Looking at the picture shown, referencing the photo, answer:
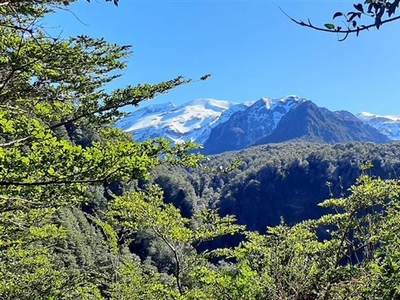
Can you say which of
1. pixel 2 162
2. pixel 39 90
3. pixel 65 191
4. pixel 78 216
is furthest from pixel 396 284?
pixel 78 216

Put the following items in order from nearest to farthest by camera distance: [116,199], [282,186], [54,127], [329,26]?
[329,26], [54,127], [116,199], [282,186]

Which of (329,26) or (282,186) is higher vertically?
(329,26)

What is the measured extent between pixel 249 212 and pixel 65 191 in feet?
349

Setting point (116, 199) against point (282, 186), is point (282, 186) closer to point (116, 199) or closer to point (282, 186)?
point (282, 186)

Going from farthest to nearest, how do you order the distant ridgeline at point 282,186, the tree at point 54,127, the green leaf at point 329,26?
the distant ridgeline at point 282,186, the tree at point 54,127, the green leaf at point 329,26

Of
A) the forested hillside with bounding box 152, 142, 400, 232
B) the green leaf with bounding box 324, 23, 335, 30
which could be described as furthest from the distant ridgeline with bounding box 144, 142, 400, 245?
the green leaf with bounding box 324, 23, 335, 30

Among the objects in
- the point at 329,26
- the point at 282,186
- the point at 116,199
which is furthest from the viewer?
the point at 282,186

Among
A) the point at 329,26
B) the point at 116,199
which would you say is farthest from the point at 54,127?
the point at 116,199

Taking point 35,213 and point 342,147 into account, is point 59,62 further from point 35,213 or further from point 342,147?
point 342,147

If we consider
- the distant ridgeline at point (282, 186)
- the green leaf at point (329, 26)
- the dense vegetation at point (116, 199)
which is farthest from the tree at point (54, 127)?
the distant ridgeline at point (282, 186)

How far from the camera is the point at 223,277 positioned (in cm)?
630

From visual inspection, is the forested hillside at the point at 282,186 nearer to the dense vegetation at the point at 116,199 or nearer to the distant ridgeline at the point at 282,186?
the distant ridgeline at the point at 282,186

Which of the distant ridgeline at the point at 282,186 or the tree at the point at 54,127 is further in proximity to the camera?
the distant ridgeline at the point at 282,186

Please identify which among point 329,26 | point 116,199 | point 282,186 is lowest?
point 282,186
